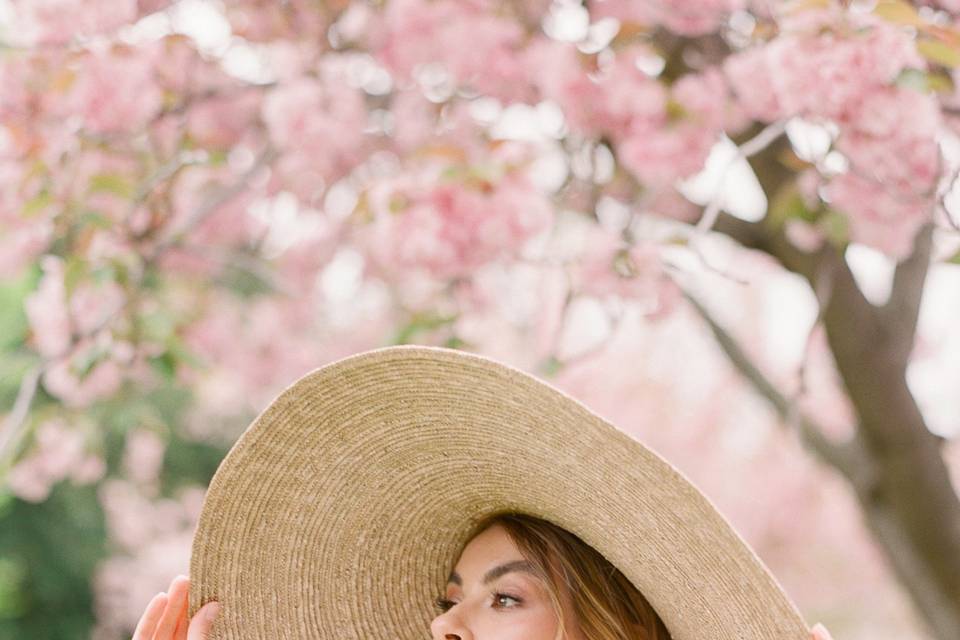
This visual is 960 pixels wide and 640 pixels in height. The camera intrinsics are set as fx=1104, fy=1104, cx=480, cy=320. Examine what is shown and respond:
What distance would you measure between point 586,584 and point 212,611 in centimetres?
45

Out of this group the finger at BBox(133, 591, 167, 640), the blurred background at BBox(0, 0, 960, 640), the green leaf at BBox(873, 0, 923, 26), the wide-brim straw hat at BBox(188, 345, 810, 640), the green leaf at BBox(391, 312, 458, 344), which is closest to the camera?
the wide-brim straw hat at BBox(188, 345, 810, 640)

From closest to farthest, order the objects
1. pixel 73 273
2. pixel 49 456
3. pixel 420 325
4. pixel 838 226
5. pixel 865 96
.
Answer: pixel 865 96 → pixel 838 226 → pixel 420 325 → pixel 73 273 → pixel 49 456

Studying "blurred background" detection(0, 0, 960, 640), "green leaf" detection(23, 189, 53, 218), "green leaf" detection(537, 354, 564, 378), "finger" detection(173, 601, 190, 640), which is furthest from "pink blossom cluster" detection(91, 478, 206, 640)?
"finger" detection(173, 601, 190, 640)

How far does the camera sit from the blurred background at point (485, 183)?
1.77 metres

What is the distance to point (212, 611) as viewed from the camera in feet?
4.37

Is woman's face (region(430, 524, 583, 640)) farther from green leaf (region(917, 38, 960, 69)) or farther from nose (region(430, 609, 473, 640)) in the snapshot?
green leaf (region(917, 38, 960, 69))

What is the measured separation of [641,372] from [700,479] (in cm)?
73

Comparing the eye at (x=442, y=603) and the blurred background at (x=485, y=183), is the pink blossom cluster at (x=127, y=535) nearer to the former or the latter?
the blurred background at (x=485, y=183)

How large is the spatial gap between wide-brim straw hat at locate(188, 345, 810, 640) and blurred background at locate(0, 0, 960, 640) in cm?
50

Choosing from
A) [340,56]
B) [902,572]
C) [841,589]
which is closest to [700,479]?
[841,589]

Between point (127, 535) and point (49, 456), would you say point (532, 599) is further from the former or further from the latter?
point (127, 535)

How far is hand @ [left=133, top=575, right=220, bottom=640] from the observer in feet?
4.19

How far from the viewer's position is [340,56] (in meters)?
2.61

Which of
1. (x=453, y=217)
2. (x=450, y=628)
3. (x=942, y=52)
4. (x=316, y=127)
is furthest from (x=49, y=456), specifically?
(x=942, y=52)
